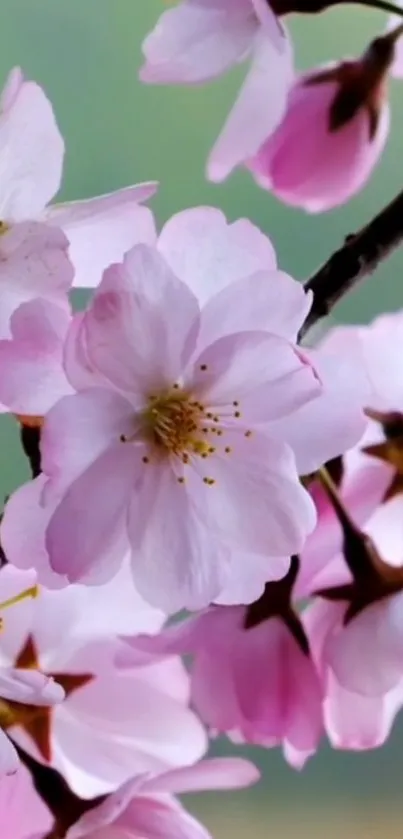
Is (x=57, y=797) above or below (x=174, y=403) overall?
below

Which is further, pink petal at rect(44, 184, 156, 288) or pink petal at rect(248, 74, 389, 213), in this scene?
pink petal at rect(248, 74, 389, 213)

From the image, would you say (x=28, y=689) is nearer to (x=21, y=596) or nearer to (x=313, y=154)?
(x=21, y=596)

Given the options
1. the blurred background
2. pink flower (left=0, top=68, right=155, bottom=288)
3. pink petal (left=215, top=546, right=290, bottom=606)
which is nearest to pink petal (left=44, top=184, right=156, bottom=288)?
pink flower (left=0, top=68, right=155, bottom=288)

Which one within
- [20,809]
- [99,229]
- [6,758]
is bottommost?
[20,809]

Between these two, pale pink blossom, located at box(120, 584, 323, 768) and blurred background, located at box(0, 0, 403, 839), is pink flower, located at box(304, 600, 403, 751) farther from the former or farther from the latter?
blurred background, located at box(0, 0, 403, 839)

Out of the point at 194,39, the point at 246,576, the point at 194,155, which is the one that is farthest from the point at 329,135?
the point at 194,155

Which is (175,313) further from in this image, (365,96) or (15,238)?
(365,96)

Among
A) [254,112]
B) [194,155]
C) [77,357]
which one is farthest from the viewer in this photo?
[194,155]
